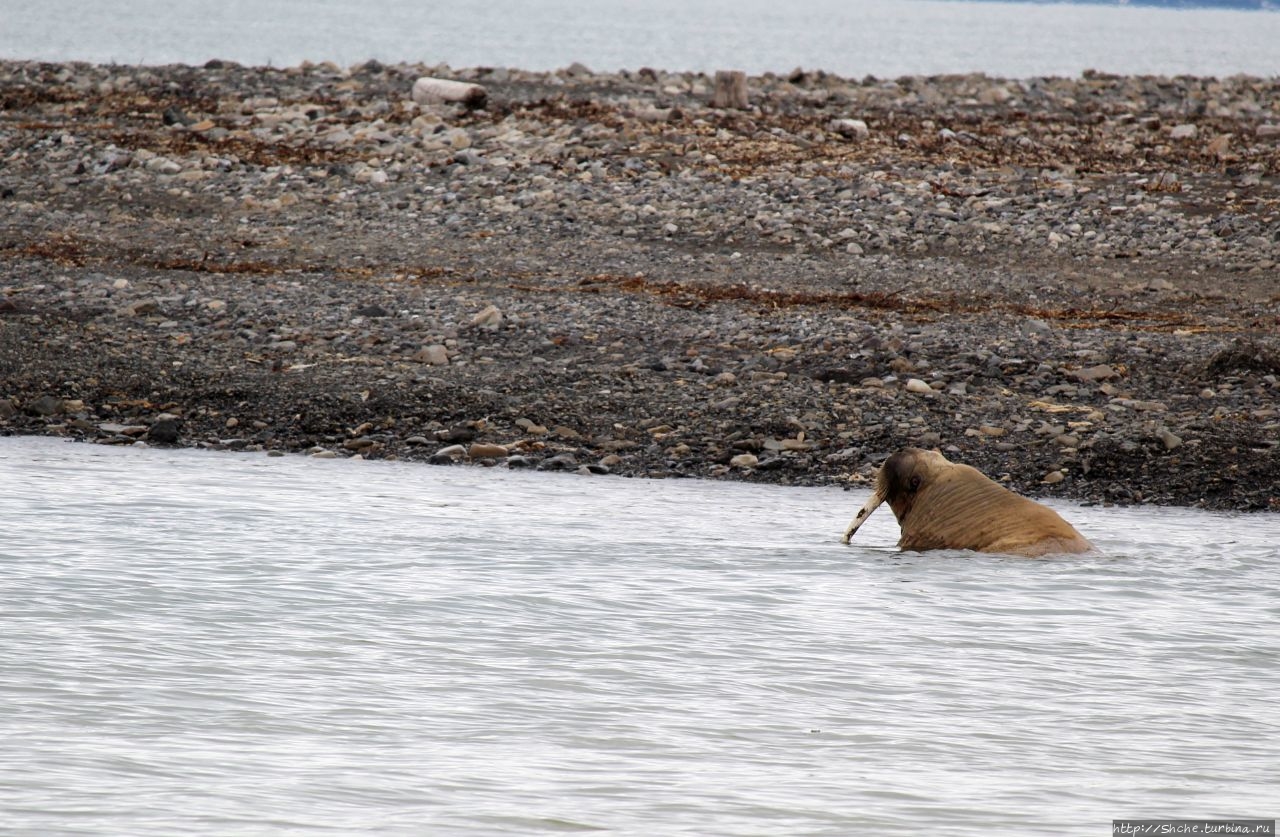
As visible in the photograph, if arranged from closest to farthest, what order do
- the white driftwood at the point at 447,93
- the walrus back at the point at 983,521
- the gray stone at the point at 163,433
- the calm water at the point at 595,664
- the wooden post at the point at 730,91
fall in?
the calm water at the point at 595,664
the walrus back at the point at 983,521
the gray stone at the point at 163,433
the white driftwood at the point at 447,93
the wooden post at the point at 730,91

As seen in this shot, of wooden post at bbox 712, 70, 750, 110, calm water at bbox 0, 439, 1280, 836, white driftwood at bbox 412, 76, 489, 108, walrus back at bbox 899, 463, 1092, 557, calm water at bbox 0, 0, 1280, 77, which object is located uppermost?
calm water at bbox 0, 0, 1280, 77

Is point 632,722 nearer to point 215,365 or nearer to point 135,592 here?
point 135,592

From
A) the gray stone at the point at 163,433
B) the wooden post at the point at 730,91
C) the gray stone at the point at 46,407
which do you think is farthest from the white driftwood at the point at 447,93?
the gray stone at the point at 163,433

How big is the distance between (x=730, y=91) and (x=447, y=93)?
14.6ft

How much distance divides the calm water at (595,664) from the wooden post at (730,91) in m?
15.2

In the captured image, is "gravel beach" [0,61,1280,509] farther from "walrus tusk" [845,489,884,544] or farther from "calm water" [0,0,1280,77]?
"calm water" [0,0,1280,77]

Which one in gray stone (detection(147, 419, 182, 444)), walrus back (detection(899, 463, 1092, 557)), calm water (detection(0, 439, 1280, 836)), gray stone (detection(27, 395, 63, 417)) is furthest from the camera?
gray stone (detection(27, 395, 63, 417))

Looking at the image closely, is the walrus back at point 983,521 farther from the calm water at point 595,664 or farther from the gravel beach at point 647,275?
the gravel beach at point 647,275

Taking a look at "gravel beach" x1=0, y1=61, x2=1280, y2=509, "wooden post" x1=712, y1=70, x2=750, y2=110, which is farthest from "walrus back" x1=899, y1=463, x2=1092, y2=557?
"wooden post" x1=712, y1=70, x2=750, y2=110

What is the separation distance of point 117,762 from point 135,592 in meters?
2.98

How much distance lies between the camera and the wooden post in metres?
27.2

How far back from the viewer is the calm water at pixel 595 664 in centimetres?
644

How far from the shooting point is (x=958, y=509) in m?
11.0

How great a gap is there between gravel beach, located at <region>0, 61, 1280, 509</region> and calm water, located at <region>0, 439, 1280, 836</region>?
1.39 meters
